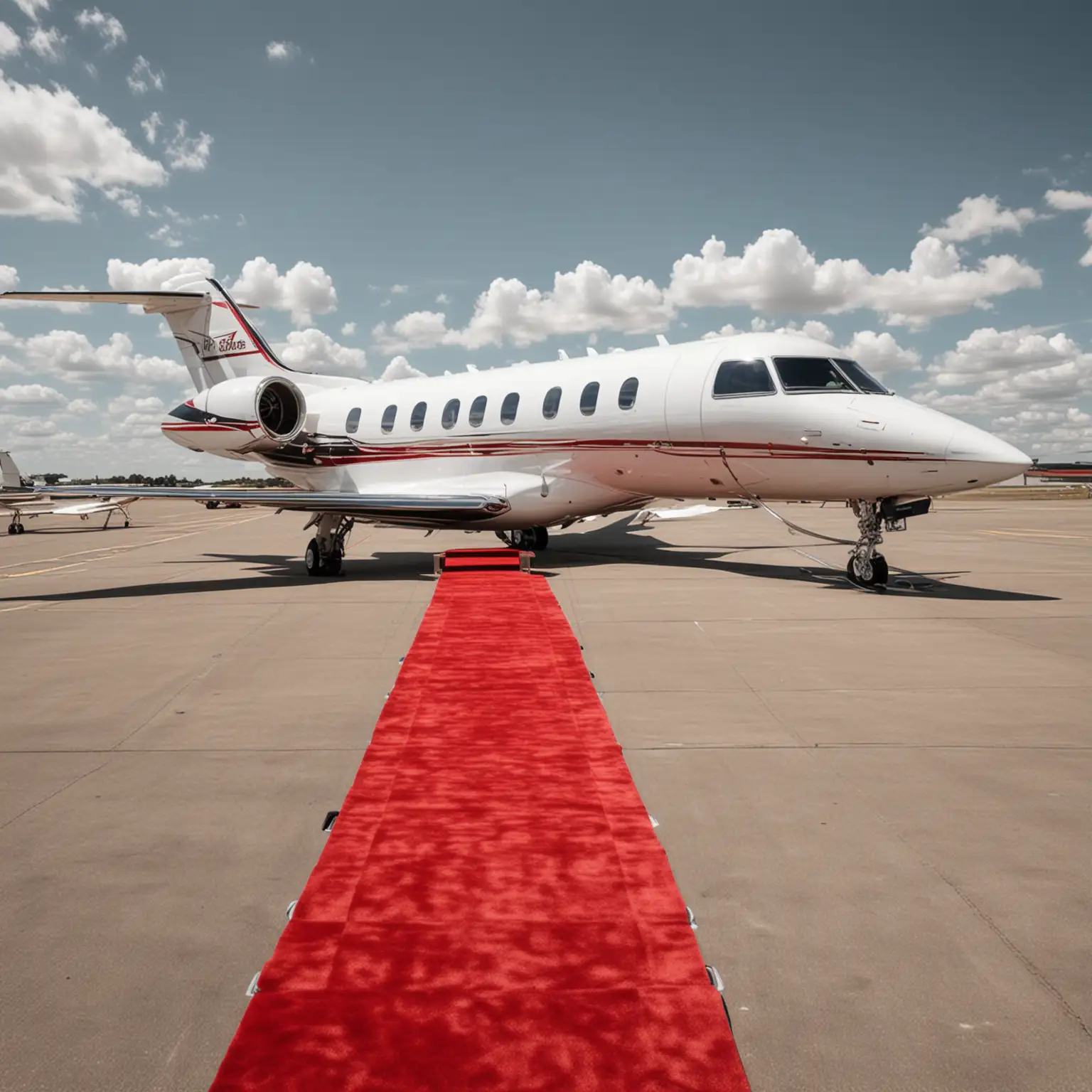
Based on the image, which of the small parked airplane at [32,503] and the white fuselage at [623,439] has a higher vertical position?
the white fuselage at [623,439]

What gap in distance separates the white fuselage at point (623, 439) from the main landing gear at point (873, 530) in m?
0.27

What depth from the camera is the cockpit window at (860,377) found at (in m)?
12.3

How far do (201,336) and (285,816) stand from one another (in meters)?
19.0

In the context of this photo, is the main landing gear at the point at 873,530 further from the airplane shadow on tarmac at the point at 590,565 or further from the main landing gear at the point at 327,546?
the main landing gear at the point at 327,546

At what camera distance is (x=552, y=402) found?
15.9 meters

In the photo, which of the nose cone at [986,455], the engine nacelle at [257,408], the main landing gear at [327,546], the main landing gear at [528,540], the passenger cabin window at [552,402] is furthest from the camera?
the main landing gear at [528,540]

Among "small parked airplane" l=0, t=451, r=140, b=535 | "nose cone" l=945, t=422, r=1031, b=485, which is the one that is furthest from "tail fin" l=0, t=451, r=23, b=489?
"nose cone" l=945, t=422, r=1031, b=485

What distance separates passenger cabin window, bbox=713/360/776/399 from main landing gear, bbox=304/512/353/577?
656 cm

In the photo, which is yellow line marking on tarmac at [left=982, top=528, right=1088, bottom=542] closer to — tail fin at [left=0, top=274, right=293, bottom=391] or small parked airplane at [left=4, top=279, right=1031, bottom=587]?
small parked airplane at [left=4, top=279, right=1031, bottom=587]

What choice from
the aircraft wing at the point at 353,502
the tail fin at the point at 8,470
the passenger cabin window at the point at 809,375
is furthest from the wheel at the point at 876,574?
the tail fin at the point at 8,470

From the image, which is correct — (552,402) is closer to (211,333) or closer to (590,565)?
(590,565)

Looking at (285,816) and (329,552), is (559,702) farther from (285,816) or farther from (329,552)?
(329,552)

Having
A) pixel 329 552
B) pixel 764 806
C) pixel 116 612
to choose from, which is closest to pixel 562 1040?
pixel 764 806

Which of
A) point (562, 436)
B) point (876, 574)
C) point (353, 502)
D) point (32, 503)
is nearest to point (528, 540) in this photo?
point (562, 436)
